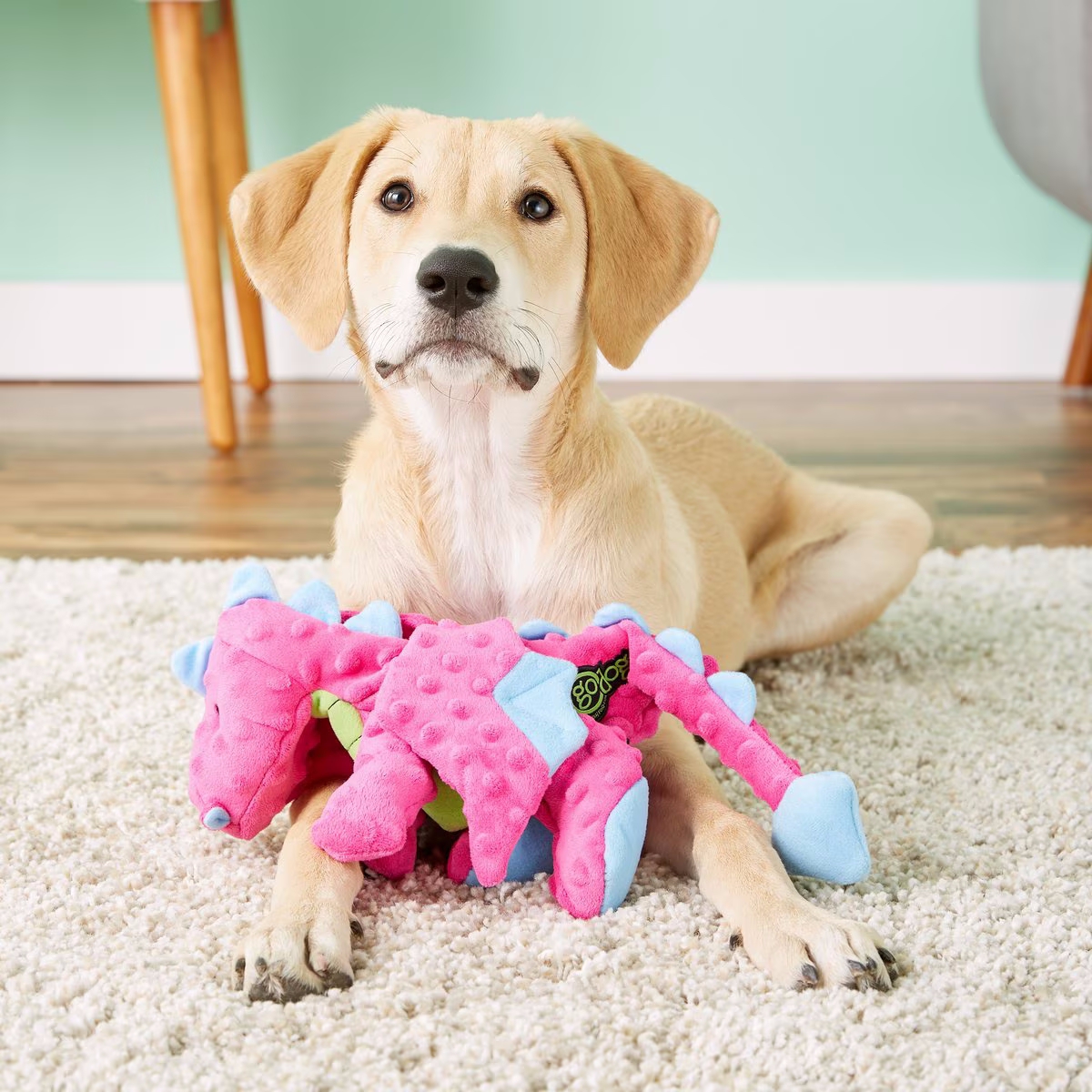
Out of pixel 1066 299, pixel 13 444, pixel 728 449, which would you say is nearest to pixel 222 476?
pixel 13 444

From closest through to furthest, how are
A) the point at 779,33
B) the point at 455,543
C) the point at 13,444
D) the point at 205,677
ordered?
1. the point at 205,677
2. the point at 455,543
3. the point at 13,444
4. the point at 779,33

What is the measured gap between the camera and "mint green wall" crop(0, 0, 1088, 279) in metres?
5.09

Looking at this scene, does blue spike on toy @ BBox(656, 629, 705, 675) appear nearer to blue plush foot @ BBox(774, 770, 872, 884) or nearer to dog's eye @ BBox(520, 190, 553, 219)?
blue plush foot @ BBox(774, 770, 872, 884)

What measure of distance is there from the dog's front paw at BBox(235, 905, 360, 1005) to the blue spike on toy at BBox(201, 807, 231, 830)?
0.18 m

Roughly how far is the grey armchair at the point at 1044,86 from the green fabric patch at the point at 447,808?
3.28 metres

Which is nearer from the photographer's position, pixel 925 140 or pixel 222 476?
pixel 222 476

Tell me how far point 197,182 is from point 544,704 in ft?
9.82

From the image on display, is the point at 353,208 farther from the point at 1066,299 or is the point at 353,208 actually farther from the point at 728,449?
the point at 1066,299

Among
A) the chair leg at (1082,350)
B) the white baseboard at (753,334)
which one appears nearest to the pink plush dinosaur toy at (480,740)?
the white baseboard at (753,334)

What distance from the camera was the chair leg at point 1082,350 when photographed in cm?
517

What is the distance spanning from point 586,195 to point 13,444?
294cm

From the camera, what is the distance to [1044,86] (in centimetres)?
432

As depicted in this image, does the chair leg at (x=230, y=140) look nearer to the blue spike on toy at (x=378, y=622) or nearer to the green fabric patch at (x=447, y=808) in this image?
the blue spike on toy at (x=378, y=622)

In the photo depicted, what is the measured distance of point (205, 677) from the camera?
1841mm
